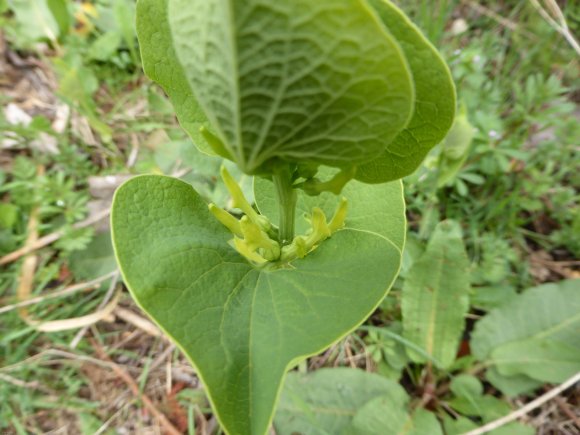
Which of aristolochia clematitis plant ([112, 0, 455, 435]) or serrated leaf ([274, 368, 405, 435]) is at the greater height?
aristolochia clematitis plant ([112, 0, 455, 435])

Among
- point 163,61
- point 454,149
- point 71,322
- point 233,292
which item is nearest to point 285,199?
point 233,292

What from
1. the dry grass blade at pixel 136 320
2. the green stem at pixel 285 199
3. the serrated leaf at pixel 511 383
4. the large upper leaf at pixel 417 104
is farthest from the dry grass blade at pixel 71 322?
the serrated leaf at pixel 511 383

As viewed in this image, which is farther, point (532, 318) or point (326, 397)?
point (532, 318)

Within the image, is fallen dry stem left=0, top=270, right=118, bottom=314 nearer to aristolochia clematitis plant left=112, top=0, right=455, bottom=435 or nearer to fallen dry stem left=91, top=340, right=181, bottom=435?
fallen dry stem left=91, top=340, right=181, bottom=435

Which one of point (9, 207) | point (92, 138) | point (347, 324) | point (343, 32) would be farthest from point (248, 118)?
point (92, 138)

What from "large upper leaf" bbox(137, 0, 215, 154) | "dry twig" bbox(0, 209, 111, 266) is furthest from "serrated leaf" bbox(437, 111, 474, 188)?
"dry twig" bbox(0, 209, 111, 266)

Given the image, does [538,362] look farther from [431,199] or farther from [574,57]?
[574,57]

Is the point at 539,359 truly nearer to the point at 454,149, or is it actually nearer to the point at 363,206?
the point at 454,149
